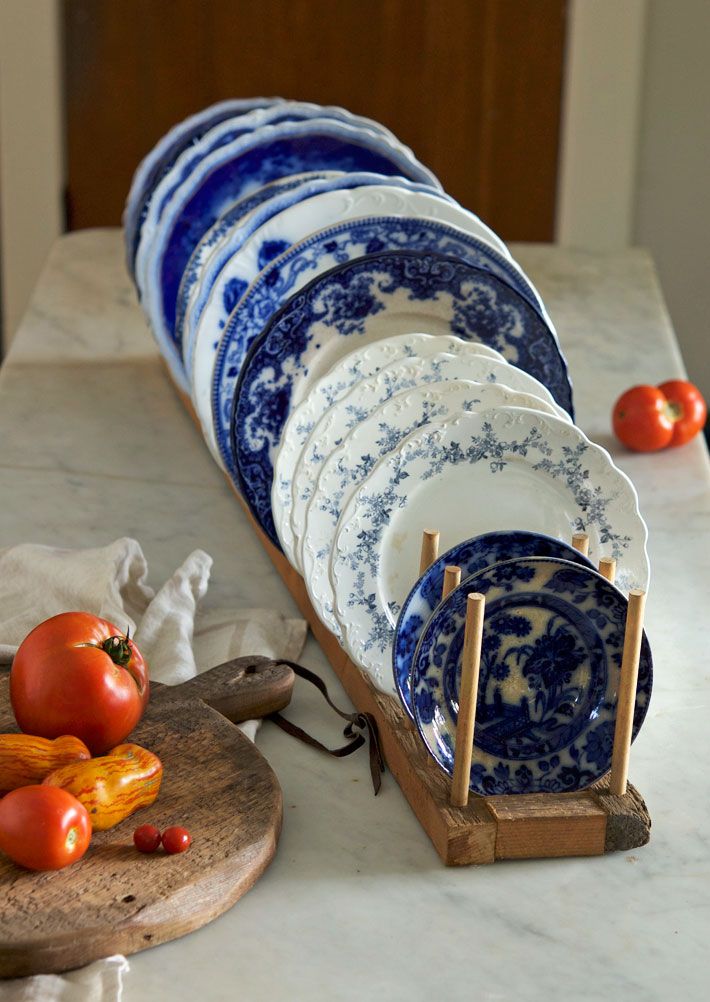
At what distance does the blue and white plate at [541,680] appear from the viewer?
101 centimetres

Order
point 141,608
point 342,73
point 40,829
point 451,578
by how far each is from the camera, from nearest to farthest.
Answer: point 40,829
point 451,578
point 141,608
point 342,73

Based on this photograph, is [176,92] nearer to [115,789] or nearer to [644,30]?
[644,30]

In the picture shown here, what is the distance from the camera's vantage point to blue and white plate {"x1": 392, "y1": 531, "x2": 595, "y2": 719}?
1.03 m

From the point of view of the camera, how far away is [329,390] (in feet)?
4.11

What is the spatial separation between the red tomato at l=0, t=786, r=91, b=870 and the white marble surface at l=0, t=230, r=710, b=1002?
0.09 metres

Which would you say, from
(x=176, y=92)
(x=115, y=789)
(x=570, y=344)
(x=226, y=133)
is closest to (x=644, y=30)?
(x=176, y=92)

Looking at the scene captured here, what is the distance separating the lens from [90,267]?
2.51 metres

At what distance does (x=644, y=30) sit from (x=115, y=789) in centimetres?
318

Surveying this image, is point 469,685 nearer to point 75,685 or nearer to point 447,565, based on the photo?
point 447,565

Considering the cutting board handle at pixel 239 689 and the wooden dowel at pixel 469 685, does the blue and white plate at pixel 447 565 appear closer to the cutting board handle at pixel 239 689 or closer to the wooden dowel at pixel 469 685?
the wooden dowel at pixel 469 685

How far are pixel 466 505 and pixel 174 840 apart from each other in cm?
40

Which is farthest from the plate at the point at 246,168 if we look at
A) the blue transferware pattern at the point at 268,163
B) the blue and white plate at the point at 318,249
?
the blue and white plate at the point at 318,249

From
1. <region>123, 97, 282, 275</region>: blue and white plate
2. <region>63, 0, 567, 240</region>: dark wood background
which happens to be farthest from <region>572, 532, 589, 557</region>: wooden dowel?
<region>63, 0, 567, 240</region>: dark wood background

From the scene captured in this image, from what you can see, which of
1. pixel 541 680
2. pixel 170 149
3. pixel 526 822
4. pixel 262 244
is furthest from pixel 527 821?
pixel 170 149
